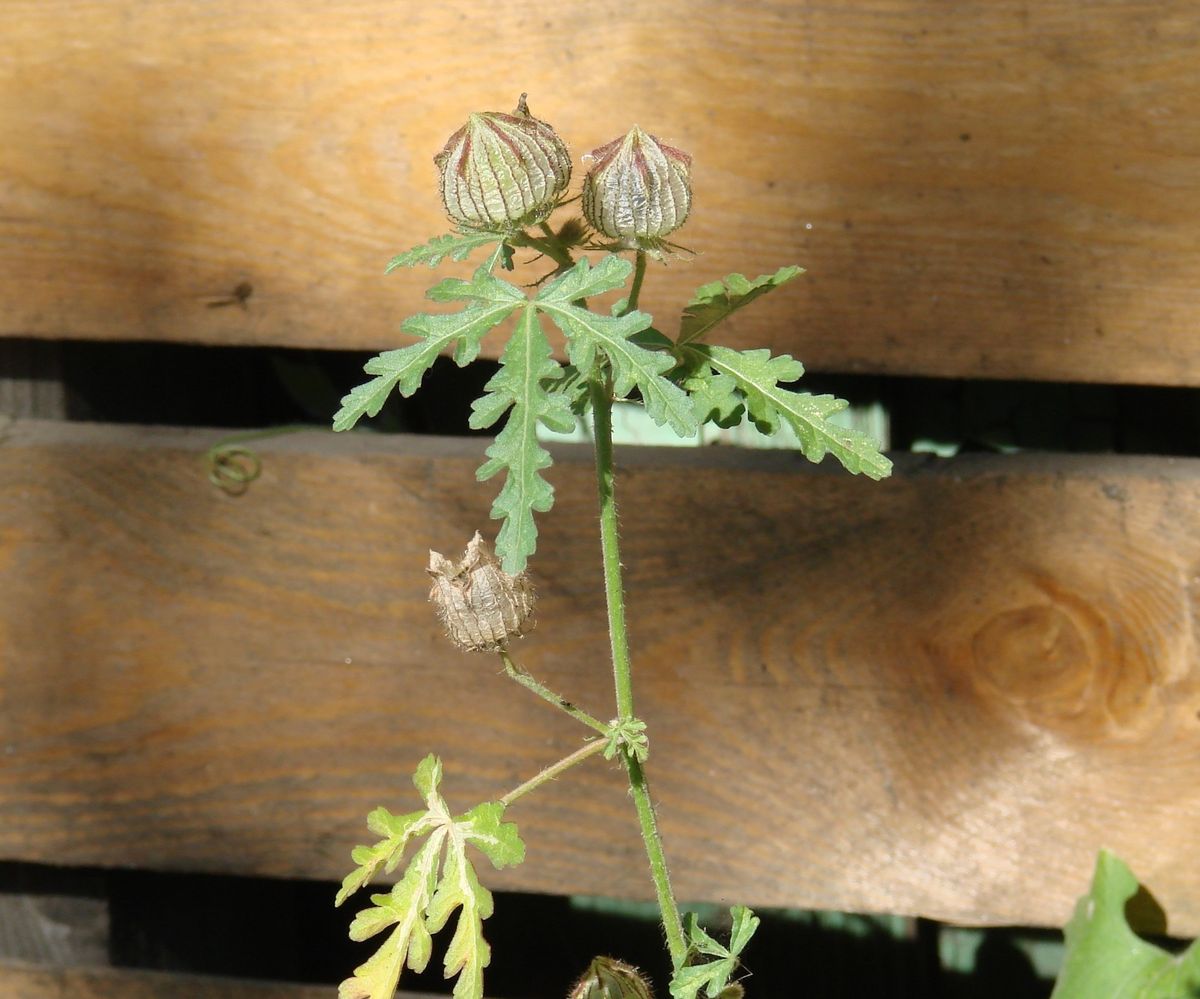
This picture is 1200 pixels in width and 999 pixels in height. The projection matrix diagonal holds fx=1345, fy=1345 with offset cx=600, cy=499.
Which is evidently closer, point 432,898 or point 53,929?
point 432,898

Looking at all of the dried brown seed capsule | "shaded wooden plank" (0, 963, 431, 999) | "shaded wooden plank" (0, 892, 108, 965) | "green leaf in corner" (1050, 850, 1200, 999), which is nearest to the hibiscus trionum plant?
the dried brown seed capsule

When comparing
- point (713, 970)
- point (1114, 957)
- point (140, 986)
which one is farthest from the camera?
point (140, 986)

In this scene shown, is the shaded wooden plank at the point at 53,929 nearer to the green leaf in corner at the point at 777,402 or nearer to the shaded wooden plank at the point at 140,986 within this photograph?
the shaded wooden plank at the point at 140,986

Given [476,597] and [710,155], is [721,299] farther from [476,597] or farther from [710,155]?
[710,155]

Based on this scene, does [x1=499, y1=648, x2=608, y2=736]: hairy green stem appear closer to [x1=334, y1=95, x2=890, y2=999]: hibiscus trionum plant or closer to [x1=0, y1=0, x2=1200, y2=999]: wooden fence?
[x1=334, y1=95, x2=890, y2=999]: hibiscus trionum plant

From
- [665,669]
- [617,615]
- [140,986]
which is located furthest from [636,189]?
[140,986]

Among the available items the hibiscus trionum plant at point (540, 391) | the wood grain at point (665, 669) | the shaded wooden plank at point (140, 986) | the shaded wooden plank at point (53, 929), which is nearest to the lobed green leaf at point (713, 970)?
the hibiscus trionum plant at point (540, 391)
